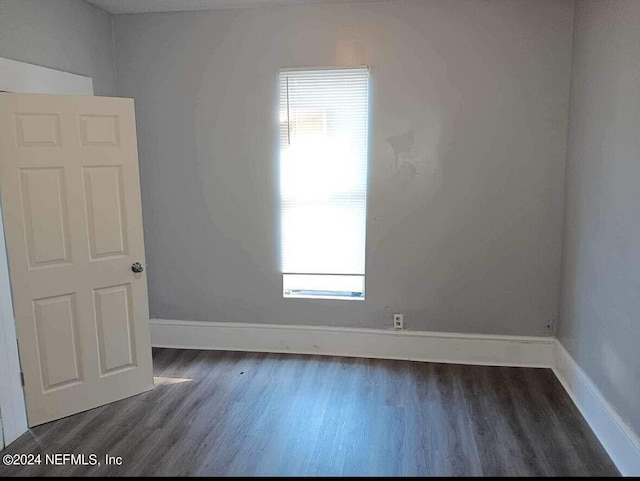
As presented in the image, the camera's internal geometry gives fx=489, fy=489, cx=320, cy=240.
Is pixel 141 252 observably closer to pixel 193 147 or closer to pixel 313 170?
pixel 193 147

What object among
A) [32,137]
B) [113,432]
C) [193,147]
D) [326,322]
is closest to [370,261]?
[326,322]

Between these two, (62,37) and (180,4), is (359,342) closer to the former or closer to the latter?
(180,4)

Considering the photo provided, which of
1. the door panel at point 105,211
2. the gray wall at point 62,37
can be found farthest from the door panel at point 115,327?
the gray wall at point 62,37

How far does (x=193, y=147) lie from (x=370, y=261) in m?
1.66

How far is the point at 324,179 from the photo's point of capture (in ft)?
12.2

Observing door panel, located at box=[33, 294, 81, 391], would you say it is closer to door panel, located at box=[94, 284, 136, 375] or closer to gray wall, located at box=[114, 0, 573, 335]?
door panel, located at box=[94, 284, 136, 375]

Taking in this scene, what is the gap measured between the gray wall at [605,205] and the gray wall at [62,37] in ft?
10.9

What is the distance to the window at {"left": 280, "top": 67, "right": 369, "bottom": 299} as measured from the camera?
3.61 m

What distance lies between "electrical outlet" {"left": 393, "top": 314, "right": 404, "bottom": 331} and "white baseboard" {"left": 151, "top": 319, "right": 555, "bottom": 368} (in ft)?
0.13

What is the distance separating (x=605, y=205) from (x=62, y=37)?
3.53 meters

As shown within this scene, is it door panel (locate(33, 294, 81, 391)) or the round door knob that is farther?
the round door knob

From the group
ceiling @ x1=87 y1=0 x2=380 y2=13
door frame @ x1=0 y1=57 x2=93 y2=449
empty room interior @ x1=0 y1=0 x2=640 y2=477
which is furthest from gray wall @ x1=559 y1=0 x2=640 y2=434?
door frame @ x1=0 y1=57 x2=93 y2=449

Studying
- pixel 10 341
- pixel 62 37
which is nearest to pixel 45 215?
pixel 10 341

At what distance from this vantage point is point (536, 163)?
3479 mm
